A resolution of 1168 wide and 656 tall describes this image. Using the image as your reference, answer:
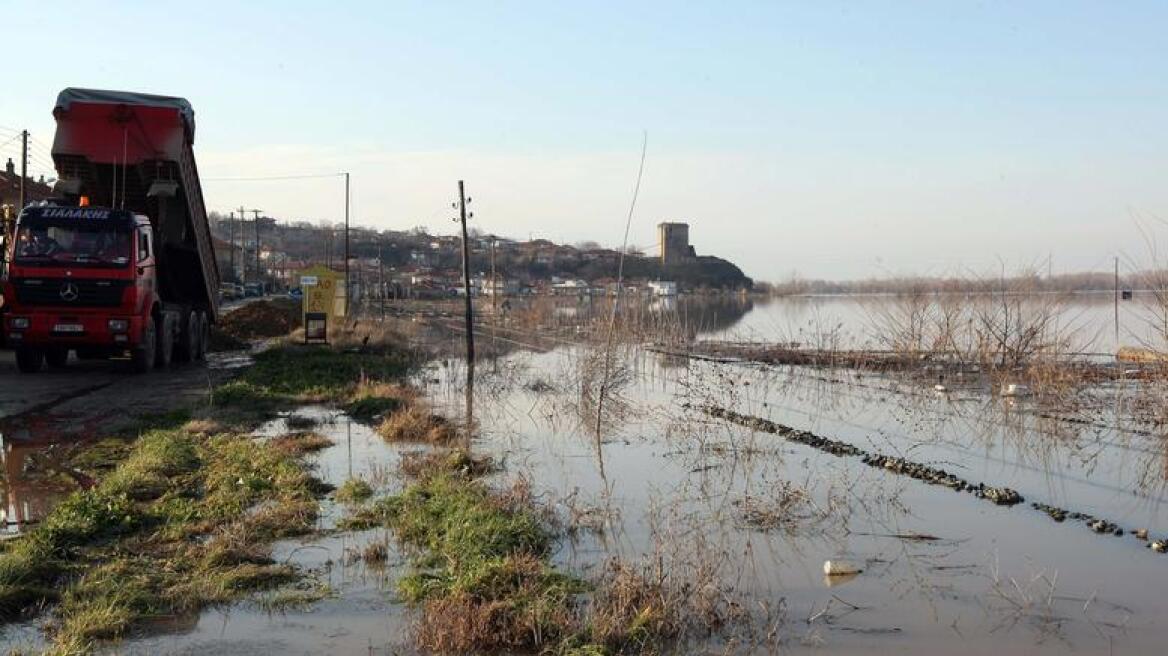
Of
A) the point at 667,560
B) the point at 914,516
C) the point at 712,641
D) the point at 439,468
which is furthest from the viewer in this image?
the point at 439,468

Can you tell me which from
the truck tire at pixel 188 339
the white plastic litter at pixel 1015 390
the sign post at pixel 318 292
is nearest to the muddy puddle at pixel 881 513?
the white plastic litter at pixel 1015 390

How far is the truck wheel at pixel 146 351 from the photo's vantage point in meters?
19.3

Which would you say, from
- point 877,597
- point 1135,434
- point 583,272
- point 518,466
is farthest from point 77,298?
point 583,272

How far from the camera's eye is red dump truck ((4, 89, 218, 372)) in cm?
1794

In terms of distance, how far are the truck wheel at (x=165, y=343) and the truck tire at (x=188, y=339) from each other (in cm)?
108

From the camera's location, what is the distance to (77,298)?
59.2 feet

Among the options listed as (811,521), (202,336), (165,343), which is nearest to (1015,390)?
(811,521)

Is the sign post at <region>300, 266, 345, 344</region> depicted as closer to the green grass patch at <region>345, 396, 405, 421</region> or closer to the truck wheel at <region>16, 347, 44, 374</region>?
the truck wheel at <region>16, 347, 44, 374</region>

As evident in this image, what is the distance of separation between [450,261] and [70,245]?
378ft

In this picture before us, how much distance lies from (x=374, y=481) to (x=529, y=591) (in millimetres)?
4028

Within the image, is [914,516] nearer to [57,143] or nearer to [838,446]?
[838,446]

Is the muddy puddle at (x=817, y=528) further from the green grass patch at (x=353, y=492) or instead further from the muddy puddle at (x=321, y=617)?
the green grass patch at (x=353, y=492)

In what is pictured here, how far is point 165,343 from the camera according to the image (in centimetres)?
2067

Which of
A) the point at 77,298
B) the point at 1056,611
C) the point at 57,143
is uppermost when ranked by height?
the point at 57,143
